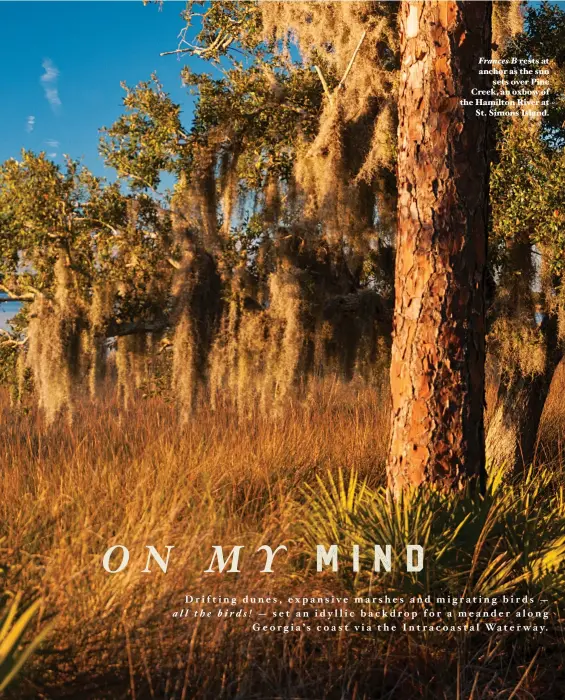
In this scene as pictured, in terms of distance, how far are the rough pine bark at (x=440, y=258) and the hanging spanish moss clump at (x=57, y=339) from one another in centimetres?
264

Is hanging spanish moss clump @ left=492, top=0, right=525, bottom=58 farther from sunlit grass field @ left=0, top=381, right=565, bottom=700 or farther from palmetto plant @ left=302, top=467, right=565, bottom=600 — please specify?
palmetto plant @ left=302, top=467, right=565, bottom=600

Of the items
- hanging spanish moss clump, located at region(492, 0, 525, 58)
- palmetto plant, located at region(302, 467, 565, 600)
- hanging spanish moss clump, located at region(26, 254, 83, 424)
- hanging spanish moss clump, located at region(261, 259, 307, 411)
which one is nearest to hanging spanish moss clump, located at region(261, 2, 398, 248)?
hanging spanish moss clump, located at region(261, 259, 307, 411)

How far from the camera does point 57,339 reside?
260 inches

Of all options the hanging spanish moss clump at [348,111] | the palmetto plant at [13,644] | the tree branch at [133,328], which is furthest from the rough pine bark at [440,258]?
the palmetto plant at [13,644]

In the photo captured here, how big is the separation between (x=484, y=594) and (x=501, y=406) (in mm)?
3757

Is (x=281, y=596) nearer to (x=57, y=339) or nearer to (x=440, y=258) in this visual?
(x=440, y=258)

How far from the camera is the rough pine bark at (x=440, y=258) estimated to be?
5.50 m

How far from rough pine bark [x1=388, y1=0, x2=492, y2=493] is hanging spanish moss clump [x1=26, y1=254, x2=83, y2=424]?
104 inches

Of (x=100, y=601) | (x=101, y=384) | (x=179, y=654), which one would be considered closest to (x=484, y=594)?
(x=179, y=654)

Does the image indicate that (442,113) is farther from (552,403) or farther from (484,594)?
(552,403)

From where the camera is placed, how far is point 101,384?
702 centimetres

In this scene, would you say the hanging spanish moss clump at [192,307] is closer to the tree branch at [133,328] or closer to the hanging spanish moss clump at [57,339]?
the tree branch at [133,328]

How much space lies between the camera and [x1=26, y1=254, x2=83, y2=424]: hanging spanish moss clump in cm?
660

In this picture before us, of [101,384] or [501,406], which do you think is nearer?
[101,384]
